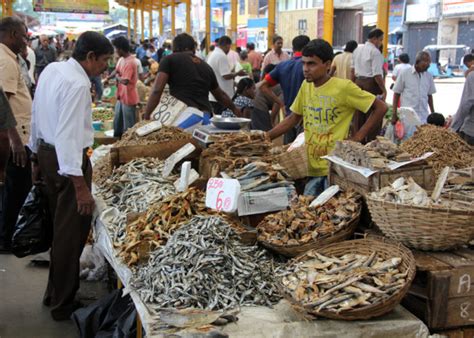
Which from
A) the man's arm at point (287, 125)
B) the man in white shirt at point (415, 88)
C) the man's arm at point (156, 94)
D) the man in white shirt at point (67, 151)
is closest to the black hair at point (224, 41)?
the man in white shirt at point (415, 88)

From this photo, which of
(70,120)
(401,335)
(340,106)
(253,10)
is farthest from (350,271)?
(253,10)

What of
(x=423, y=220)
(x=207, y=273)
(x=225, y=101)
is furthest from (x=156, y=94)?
(x=423, y=220)

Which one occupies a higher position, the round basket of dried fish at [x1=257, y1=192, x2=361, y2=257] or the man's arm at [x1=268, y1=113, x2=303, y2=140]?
the man's arm at [x1=268, y1=113, x2=303, y2=140]

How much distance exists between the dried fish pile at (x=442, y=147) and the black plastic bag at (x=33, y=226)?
3128mm

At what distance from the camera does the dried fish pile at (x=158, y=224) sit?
11.1 feet

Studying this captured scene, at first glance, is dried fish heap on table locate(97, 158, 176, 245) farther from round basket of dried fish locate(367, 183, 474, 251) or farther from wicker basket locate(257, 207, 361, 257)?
round basket of dried fish locate(367, 183, 474, 251)

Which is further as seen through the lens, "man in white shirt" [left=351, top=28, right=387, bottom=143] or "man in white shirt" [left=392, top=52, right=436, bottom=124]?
"man in white shirt" [left=351, top=28, right=387, bottom=143]

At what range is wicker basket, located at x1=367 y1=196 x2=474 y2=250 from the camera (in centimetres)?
288

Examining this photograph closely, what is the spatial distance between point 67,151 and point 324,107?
1.83 m

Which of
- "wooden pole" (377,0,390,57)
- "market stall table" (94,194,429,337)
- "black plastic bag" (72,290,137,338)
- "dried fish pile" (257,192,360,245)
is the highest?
"wooden pole" (377,0,390,57)

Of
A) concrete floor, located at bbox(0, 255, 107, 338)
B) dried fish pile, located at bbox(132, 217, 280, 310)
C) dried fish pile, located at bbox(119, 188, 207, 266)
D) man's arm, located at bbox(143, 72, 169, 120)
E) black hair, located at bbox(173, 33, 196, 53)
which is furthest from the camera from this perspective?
black hair, located at bbox(173, 33, 196, 53)

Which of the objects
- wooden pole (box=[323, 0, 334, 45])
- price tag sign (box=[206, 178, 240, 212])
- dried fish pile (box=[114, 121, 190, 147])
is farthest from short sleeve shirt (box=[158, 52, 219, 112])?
wooden pole (box=[323, 0, 334, 45])

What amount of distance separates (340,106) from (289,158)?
0.59m

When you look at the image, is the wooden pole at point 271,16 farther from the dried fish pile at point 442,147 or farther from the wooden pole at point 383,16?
the dried fish pile at point 442,147
